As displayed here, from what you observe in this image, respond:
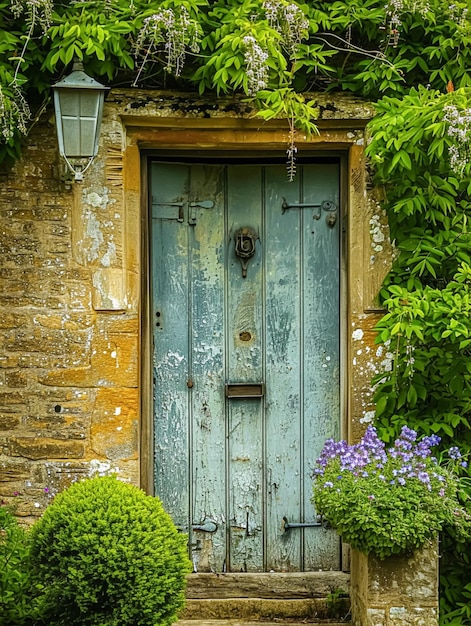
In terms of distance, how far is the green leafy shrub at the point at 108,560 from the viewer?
3.73 meters

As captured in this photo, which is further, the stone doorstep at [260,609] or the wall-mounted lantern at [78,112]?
the stone doorstep at [260,609]

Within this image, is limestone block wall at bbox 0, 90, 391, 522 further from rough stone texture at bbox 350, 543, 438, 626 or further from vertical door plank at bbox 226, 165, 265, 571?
rough stone texture at bbox 350, 543, 438, 626

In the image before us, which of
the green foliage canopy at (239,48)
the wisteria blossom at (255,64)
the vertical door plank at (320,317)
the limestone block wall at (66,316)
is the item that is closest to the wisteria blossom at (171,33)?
the green foliage canopy at (239,48)

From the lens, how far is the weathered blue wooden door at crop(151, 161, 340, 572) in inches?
196

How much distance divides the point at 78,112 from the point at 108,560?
195cm

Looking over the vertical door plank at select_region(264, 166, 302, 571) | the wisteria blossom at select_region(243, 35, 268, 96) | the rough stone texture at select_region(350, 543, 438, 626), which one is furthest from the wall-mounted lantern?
the rough stone texture at select_region(350, 543, 438, 626)

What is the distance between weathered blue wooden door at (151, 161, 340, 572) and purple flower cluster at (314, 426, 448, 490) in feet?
2.23

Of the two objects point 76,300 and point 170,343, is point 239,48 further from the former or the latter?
point 170,343

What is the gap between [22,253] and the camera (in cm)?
472

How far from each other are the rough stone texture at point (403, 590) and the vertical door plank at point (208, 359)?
1085mm

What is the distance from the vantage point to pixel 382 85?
4.59 m

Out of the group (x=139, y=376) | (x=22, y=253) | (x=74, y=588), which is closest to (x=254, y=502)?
(x=139, y=376)

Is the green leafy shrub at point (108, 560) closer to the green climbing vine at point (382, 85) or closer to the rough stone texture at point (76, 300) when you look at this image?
the rough stone texture at point (76, 300)

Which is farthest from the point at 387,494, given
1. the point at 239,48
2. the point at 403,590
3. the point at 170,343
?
the point at 239,48
